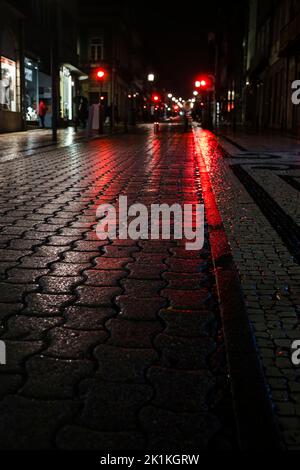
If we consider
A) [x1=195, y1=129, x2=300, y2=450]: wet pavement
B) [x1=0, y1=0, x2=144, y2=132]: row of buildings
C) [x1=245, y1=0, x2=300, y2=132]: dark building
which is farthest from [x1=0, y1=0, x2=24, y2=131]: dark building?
[x1=195, y1=129, x2=300, y2=450]: wet pavement

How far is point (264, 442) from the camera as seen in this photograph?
6.87ft

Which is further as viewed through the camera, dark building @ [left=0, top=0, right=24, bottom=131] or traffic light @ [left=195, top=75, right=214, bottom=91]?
traffic light @ [left=195, top=75, right=214, bottom=91]

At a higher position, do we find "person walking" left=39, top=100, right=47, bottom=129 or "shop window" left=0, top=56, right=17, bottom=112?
"shop window" left=0, top=56, right=17, bottom=112

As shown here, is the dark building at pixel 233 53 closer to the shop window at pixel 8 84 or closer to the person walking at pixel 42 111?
the person walking at pixel 42 111

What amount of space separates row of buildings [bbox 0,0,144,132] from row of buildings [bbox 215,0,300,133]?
36.8 feet

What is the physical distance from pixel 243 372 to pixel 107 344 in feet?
2.43

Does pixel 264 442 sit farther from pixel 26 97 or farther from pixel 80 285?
pixel 26 97

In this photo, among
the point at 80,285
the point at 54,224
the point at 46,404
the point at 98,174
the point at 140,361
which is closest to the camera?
the point at 46,404

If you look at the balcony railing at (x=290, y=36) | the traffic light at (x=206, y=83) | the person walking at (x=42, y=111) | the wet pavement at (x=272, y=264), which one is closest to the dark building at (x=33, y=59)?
the person walking at (x=42, y=111)

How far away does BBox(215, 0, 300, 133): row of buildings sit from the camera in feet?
108

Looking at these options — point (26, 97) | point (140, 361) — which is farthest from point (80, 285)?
point (26, 97)

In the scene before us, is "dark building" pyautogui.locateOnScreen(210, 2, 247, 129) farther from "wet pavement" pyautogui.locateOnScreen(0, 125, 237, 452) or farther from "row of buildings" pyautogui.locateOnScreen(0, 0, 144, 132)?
"wet pavement" pyautogui.locateOnScreen(0, 125, 237, 452)
